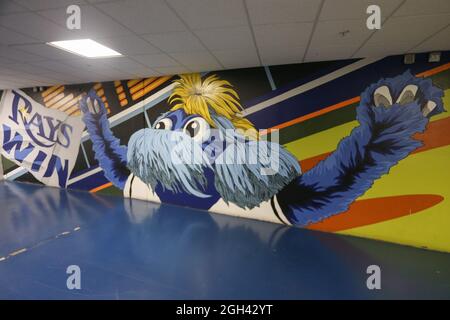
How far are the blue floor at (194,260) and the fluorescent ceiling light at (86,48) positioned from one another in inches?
107

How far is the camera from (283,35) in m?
2.70

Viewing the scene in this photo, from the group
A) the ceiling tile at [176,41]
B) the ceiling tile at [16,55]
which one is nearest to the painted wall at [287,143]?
the ceiling tile at [176,41]

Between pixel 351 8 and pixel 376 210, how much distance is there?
9.42 ft

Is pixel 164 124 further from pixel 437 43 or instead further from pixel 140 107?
pixel 437 43

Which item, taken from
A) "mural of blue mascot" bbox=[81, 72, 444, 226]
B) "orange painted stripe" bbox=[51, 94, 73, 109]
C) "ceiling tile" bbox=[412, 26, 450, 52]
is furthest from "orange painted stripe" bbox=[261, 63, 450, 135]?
"orange painted stripe" bbox=[51, 94, 73, 109]

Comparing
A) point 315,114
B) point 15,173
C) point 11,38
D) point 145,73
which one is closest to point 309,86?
point 315,114

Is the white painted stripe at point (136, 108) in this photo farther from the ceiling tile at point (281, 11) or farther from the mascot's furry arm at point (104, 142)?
the ceiling tile at point (281, 11)

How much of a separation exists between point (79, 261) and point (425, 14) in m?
4.51

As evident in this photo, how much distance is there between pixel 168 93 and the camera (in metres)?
4.99

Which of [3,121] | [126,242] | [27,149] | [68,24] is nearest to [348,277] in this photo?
[126,242]

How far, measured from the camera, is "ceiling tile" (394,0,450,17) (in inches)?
77.0

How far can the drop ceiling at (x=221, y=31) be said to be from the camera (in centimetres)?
206

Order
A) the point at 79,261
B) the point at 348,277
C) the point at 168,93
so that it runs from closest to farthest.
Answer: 1. the point at 348,277
2. the point at 79,261
3. the point at 168,93

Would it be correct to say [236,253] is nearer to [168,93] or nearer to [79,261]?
[79,261]
